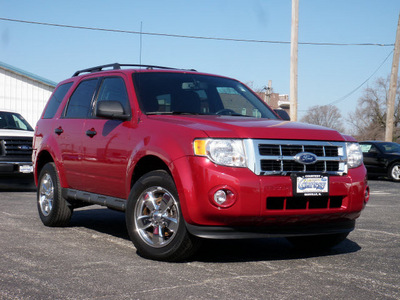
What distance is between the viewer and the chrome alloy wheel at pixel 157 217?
545cm

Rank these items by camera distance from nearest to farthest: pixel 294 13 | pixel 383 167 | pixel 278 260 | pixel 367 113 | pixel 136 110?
pixel 278 260 → pixel 136 110 → pixel 294 13 → pixel 383 167 → pixel 367 113

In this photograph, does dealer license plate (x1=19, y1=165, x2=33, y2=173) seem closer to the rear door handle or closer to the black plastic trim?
the rear door handle

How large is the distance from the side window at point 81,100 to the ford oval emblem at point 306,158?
282cm

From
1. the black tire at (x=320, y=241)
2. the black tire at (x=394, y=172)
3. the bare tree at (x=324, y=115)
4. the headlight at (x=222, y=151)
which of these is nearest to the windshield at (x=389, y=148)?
the black tire at (x=394, y=172)

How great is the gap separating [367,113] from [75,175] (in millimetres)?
69060

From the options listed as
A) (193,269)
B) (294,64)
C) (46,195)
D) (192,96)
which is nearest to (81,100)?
(46,195)

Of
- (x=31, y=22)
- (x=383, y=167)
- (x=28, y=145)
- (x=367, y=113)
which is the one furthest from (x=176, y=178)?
(x=367, y=113)

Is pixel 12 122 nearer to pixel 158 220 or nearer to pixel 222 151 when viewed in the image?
pixel 158 220

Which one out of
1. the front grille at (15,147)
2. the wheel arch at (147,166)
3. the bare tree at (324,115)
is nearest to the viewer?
the wheel arch at (147,166)

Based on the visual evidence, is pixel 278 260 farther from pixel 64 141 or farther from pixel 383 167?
pixel 383 167

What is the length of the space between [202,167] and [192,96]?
5.54ft

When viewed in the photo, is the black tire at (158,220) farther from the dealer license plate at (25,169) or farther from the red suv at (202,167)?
the dealer license plate at (25,169)

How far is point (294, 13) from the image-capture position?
18.6 meters

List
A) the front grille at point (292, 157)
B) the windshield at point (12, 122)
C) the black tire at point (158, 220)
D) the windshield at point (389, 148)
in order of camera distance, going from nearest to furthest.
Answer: the front grille at point (292, 157), the black tire at point (158, 220), the windshield at point (12, 122), the windshield at point (389, 148)
